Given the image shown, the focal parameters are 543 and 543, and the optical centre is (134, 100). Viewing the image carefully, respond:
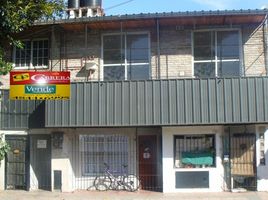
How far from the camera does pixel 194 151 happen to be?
1981 centimetres

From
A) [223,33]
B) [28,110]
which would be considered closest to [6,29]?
[28,110]

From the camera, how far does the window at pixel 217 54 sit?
2034cm

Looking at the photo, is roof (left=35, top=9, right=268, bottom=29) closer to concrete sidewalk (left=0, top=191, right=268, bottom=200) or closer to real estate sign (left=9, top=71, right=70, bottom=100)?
real estate sign (left=9, top=71, right=70, bottom=100)

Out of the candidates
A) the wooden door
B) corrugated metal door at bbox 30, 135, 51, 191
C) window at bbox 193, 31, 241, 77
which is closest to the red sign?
corrugated metal door at bbox 30, 135, 51, 191

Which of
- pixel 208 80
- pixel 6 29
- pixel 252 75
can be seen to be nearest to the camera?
pixel 6 29

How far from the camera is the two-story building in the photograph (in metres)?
18.7

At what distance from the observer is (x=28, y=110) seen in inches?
818

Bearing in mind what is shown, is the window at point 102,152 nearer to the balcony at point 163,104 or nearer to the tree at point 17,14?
the balcony at point 163,104

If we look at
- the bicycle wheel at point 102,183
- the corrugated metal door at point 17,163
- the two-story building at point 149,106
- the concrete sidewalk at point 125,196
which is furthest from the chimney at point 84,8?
the concrete sidewalk at point 125,196

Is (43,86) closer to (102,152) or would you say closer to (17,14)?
(102,152)

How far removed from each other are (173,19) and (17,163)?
8.12 m

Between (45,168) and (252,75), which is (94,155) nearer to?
(45,168)

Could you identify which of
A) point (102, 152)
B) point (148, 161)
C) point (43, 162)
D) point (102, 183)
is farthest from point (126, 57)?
point (43, 162)

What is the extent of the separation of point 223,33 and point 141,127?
475cm
